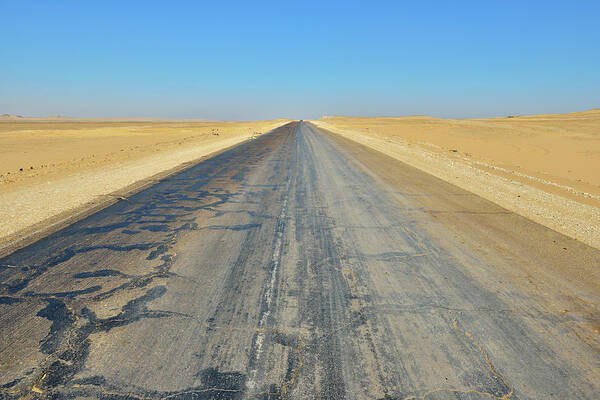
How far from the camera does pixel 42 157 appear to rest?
65.1ft

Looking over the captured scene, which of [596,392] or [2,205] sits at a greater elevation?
[2,205]

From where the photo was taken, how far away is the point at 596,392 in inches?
108

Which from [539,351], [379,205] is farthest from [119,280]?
[379,205]

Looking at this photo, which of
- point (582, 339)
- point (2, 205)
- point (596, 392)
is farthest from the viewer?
point (2, 205)

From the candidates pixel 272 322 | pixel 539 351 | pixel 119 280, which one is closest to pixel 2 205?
pixel 119 280

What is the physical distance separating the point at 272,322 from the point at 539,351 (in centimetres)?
265

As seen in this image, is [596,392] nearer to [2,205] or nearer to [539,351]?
[539,351]

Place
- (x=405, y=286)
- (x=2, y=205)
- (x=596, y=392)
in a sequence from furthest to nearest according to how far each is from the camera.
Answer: (x=2, y=205), (x=405, y=286), (x=596, y=392)

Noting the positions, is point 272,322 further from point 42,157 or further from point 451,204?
point 42,157

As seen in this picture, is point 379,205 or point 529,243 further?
point 379,205

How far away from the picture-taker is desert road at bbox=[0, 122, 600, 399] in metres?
2.80

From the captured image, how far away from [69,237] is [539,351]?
721cm

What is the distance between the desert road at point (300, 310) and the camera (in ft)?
9.19

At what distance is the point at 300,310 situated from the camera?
3822mm
